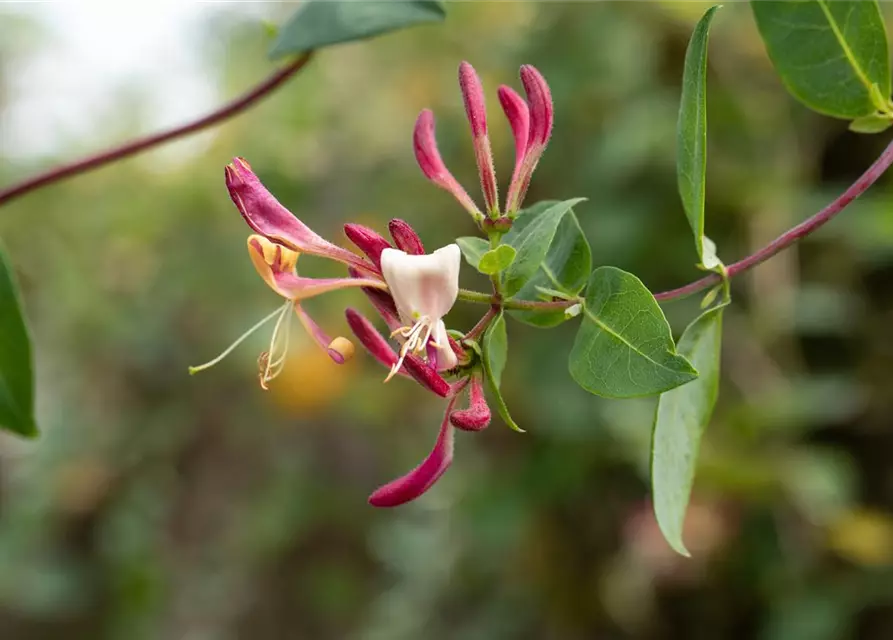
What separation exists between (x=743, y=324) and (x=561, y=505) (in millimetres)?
413

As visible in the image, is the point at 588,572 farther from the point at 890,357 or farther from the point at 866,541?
the point at 890,357

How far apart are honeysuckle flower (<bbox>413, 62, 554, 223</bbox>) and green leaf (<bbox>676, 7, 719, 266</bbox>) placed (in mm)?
60

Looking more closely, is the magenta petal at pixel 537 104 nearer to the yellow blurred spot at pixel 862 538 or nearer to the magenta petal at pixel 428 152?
the magenta petal at pixel 428 152

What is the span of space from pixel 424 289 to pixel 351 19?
24 centimetres

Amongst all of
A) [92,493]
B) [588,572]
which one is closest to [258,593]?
[92,493]

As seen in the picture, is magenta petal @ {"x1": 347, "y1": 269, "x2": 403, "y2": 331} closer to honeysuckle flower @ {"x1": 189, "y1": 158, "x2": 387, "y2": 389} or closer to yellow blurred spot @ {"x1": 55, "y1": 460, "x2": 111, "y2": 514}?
honeysuckle flower @ {"x1": 189, "y1": 158, "x2": 387, "y2": 389}

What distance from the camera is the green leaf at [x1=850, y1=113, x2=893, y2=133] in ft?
1.40

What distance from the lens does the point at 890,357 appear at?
1.32 m

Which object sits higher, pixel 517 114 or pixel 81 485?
pixel 517 114

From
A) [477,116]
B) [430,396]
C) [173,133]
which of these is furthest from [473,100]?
[430,396]

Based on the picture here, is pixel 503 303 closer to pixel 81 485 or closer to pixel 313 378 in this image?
pixel 313 378

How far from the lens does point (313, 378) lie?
1.80m

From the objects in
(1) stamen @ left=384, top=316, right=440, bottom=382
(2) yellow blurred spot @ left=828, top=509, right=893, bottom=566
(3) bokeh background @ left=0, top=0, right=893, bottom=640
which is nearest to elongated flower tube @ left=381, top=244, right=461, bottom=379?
(1) stamen @ left=384, top=316, right=440, bottom=382

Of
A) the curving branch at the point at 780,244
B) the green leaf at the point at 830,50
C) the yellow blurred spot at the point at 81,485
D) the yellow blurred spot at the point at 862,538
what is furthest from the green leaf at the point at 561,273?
the yellow blurred spot at the point at 81,485
